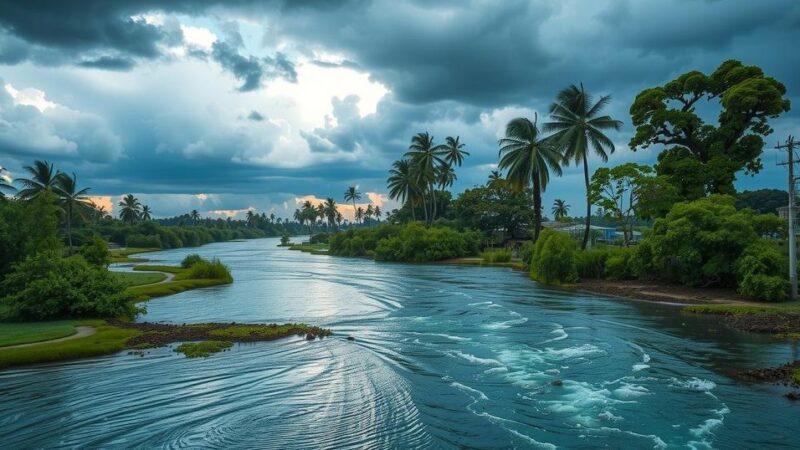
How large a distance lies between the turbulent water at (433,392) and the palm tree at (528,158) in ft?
120

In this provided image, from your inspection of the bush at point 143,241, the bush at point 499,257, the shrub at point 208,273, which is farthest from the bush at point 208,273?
the bush at point 143,241

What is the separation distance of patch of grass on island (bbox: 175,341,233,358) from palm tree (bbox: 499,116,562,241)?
47898 millimetres

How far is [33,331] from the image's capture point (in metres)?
24.4

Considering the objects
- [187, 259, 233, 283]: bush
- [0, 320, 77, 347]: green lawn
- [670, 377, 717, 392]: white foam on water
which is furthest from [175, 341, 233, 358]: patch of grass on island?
[187, 259, 233, 283]: bush

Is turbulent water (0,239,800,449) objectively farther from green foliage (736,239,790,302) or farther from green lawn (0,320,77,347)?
green foliage (736,239,790,302)

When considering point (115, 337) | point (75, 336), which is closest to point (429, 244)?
point (115, 337)

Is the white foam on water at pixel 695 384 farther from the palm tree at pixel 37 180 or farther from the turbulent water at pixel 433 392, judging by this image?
the palm tree at pixel 37 180

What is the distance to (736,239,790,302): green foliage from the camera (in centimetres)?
3297

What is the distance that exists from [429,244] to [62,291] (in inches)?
2469

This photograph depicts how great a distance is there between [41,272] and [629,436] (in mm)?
28757

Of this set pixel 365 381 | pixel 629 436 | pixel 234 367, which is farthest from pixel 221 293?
pixel 629 436

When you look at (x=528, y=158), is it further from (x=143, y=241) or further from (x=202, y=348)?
(x=143, y=241)

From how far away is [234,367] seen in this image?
1973 cm

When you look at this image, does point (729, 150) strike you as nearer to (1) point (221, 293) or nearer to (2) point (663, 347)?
(2) point (663, 347)
